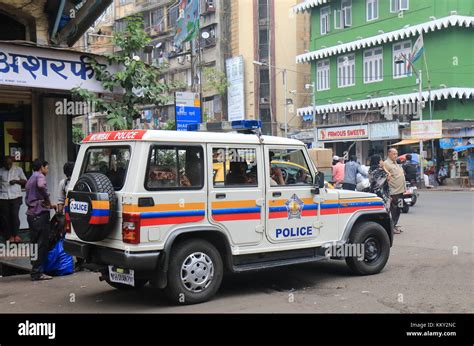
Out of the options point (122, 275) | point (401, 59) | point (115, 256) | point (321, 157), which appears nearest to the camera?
point (115, 256)

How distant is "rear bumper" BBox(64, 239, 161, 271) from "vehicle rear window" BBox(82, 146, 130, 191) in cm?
75

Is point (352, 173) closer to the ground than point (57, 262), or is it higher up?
higher up

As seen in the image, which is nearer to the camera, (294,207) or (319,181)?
(294,207)

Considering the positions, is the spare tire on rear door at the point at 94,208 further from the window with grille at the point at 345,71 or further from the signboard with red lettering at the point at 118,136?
the window with grille at the point at 345,71

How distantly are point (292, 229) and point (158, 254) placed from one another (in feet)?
6.47

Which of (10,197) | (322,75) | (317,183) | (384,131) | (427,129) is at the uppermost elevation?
(322,75)

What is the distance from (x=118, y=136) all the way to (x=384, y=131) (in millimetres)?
28189

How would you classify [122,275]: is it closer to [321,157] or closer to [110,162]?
[110,162]

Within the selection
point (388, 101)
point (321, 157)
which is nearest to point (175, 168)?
point (321, 157)

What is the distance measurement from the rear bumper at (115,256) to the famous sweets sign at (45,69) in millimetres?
3474

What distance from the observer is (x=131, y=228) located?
18.7ft

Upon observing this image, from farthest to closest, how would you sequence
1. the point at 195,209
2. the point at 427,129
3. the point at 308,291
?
the point at 427,129, the point at 308,291, the point at 195,209

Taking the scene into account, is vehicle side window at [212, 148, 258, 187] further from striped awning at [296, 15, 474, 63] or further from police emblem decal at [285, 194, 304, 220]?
striped awning at [296, 15, 474, 63]
